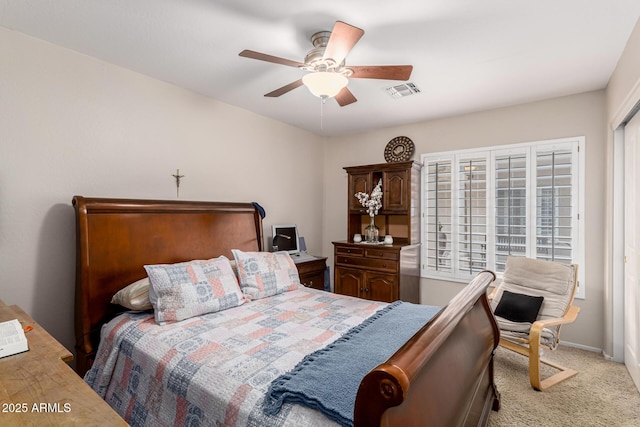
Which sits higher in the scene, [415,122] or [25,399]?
[415,122]

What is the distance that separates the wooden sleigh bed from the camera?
923 mm

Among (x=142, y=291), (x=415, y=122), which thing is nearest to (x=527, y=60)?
(x=415, y=122)

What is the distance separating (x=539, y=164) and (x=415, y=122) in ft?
4.99

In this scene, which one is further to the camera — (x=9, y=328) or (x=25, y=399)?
(x=9, y=328)

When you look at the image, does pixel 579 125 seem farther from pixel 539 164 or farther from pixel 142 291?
pixel 142 291

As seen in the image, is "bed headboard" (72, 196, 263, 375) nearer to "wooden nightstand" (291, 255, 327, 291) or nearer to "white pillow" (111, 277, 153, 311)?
"white pillow" (111, 277, 153, 311)

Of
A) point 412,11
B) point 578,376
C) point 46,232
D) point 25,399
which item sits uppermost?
point 412,11

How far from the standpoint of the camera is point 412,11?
6.16 ft

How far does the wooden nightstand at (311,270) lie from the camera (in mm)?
3607

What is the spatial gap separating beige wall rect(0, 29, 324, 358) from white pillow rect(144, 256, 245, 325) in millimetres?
826

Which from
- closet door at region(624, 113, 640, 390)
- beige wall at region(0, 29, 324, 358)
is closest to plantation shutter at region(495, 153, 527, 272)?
closet door at region(624, 113, 640, 390)

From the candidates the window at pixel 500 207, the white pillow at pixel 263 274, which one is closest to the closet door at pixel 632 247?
the window at pixel 500 207

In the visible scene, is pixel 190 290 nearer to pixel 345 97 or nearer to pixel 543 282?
pixel 345 97

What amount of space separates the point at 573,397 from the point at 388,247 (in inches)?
79.4
